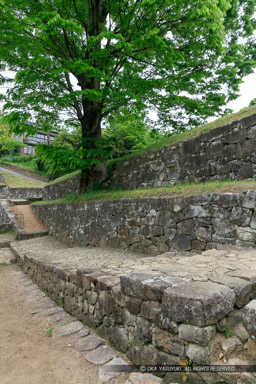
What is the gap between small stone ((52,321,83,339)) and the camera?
2915 millimetres

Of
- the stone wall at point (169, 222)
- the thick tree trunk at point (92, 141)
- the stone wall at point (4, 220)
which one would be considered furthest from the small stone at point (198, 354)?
the stone wall at point (4, 220)

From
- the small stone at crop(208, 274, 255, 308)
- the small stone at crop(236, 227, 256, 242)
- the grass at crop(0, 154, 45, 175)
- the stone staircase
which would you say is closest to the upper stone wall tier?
the small stone at crop(236, 227, 256, 242)

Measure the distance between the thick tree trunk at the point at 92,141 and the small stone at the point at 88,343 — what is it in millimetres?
7017

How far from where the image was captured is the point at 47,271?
188 inches

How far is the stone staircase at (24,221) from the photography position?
39.0 feet

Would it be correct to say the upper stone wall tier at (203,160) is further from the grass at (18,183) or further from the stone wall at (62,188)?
the grass at (18,183)

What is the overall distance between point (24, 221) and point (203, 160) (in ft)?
37.1

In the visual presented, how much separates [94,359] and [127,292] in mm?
786

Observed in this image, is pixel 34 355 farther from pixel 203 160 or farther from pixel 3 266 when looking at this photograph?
pixel 3 266

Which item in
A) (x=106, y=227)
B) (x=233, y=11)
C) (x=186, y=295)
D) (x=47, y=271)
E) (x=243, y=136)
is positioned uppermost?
(x=233, y=11)

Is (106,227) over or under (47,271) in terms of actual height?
over

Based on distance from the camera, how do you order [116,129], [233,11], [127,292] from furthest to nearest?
[116,129] → [233,11] → [127,292]

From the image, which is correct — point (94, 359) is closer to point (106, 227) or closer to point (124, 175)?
point (106, 227)

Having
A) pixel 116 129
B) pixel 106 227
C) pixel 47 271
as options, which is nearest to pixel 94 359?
pixel 47 271
